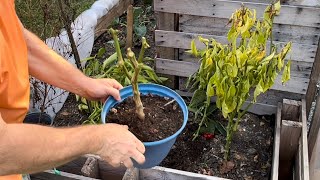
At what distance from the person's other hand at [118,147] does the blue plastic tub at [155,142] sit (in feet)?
0.79

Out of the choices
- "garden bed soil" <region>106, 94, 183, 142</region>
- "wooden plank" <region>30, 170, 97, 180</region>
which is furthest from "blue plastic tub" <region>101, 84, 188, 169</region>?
"wooden plank" <region>30, 170, 97, 180</region>

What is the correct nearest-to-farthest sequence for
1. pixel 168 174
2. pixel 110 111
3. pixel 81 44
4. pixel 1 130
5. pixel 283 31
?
pixel 1 130 → pixel 110 111 → pixel 168 174 → pixel 283 31 → pixel 81 44

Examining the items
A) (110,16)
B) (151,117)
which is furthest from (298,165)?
(110,16)

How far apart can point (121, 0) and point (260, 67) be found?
2.45 metres

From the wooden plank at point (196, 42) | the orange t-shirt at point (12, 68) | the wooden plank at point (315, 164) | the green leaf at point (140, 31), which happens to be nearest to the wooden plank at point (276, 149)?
the wooden plank at point (315, 164)

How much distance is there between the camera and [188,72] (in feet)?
9.68

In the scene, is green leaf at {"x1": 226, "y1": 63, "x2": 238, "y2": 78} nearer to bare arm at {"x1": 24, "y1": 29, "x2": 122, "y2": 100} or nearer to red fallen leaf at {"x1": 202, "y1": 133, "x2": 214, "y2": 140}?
bare arm at {"x1": 24, "y1": 29, "x2": 122, "y2": 100}

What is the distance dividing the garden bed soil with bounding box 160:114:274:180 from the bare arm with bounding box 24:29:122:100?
96 cm

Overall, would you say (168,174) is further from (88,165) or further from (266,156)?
(266,156)

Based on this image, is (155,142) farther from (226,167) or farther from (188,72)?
(188,72)

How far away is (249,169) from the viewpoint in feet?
8.48

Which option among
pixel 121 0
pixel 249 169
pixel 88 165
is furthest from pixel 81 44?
pixel 249 169

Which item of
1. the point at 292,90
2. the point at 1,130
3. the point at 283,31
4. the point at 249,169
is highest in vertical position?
the point at 283,31

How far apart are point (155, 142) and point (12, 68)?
1.80 ft
